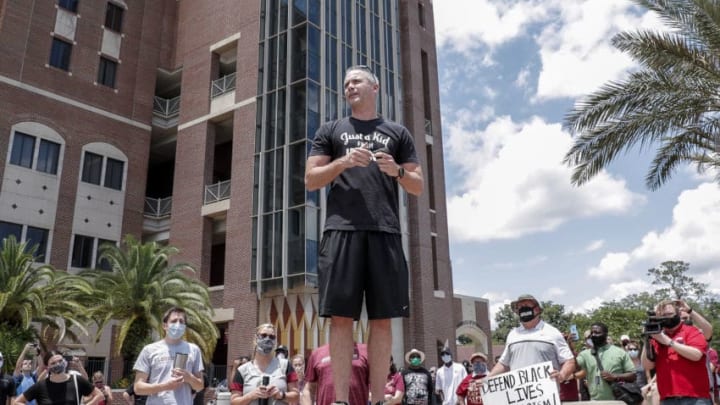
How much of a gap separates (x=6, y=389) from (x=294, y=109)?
17.8m

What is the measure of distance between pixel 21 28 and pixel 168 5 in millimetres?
8999

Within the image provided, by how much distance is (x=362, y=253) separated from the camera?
302 cm

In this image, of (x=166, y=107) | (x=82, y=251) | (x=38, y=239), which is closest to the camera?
(x=38, y=239)

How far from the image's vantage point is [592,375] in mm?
8484

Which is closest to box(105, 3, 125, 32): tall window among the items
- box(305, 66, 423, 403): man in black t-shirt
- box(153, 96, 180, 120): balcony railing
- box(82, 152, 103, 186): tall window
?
box(153, 96, 180, 120): balcony railing

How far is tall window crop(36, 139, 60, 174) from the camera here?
25700mm

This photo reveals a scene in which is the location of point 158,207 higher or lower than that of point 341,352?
higher

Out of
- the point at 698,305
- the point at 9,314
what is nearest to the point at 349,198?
the point at 9,314

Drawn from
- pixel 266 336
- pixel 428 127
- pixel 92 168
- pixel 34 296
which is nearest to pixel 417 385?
pixel 266 336

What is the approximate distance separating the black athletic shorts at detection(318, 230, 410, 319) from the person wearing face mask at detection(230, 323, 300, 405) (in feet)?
10.8

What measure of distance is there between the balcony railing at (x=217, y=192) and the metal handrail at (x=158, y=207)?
3.51 meters

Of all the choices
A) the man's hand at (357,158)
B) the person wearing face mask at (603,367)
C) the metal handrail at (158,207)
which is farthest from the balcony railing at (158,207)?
the man's hand at (357,158)

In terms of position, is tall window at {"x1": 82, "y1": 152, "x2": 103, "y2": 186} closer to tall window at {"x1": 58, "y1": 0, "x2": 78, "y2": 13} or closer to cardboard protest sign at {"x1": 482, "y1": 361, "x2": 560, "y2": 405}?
tall window at {"x1": 58, "y1": 0, "x2": 78, "y2": 13}

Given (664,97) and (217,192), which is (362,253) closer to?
(664,97)
